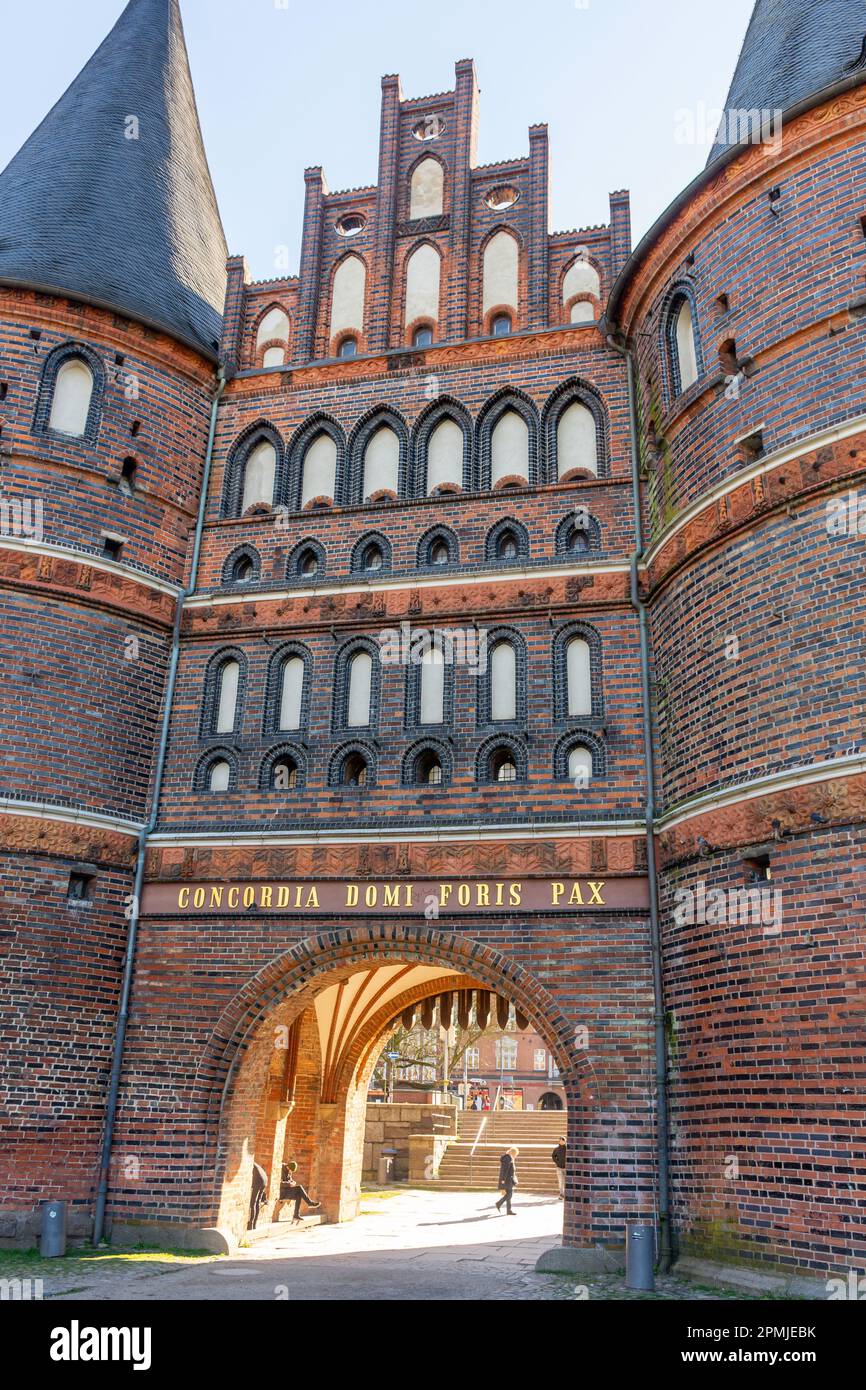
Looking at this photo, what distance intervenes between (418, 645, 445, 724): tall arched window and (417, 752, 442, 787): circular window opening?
16.5 inches

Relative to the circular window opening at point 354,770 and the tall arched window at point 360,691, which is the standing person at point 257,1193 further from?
the tall arched window at point 360,691

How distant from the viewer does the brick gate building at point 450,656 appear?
1073 centimetres

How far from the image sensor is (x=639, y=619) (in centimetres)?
1327

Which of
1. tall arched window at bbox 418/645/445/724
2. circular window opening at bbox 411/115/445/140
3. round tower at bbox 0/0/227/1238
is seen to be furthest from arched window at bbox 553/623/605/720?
circular window opening at bbox 411/115/445/140

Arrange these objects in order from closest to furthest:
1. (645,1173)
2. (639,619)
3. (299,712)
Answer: (645,1173) < (639,619) < (299,712)

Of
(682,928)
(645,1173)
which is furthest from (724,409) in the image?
(645,1173)

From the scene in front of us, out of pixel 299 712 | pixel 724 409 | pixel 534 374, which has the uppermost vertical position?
pixel 534 374

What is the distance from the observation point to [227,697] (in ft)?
48.0

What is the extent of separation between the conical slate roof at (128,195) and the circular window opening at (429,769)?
643cm

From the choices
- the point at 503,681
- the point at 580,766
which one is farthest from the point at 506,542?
the point at 580,766

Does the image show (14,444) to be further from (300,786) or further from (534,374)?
(534,374)

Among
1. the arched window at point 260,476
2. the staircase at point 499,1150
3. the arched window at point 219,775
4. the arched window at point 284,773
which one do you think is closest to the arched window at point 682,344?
the arched window at point 260,476

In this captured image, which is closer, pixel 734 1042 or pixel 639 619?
pixel 734 1042

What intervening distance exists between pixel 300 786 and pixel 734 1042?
562 cm
